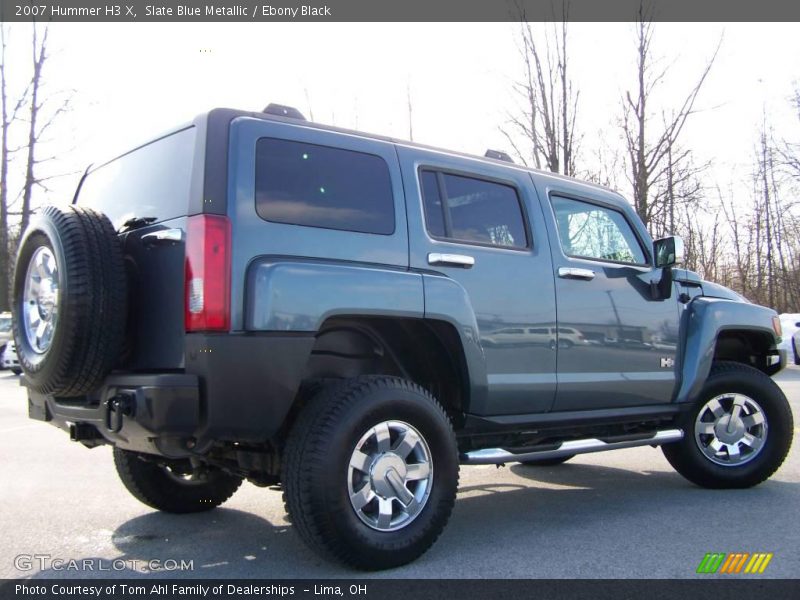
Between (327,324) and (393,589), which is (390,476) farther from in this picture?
(327,324)

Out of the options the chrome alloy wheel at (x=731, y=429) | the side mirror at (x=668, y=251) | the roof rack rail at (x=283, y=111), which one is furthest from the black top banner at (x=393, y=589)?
the side mirror at (x=668, y=251)

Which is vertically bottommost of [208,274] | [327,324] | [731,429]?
[731,429]

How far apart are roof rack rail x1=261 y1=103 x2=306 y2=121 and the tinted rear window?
1.33ft

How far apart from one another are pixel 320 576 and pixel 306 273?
142 cm

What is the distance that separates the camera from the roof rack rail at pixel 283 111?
382 centimetres

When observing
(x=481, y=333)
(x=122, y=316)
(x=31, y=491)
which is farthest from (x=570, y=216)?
(x=31, y=491)

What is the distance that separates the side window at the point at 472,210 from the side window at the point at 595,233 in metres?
0.39

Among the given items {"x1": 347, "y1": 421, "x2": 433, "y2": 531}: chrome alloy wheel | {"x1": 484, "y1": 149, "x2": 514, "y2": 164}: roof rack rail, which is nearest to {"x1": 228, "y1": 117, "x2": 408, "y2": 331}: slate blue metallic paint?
{"x1": 347, "y1": 421, "x2": 433, "y2": 531}: chrome alloy wheel

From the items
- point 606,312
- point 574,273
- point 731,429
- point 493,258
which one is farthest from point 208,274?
point 731,429

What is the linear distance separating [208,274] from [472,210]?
5.89 ft

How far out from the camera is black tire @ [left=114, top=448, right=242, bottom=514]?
464 cm

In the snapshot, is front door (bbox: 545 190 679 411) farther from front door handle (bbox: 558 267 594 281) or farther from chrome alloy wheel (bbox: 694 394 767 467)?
chrome alloy wheel (bbox: 694 394 767 467)

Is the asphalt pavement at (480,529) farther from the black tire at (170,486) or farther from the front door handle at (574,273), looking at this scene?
the front door handle at (574,273)

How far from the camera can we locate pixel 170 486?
4.80m
